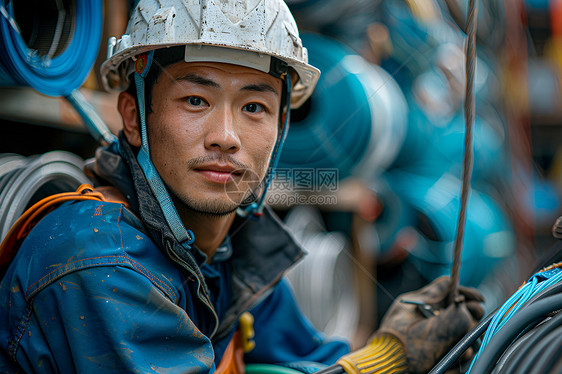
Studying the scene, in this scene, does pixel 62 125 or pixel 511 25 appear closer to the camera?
pixel 62 125

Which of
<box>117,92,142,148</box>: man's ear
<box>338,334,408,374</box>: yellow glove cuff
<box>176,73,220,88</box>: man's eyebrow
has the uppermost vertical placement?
<box>176,73,220,88</box>: man's eyebrow

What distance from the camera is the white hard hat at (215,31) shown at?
3.14 ft

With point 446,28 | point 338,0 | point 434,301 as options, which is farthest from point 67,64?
point 446,28

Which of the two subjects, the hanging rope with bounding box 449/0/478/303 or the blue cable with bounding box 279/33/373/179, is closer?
the hanging rope with bounding box 449/0/478/303

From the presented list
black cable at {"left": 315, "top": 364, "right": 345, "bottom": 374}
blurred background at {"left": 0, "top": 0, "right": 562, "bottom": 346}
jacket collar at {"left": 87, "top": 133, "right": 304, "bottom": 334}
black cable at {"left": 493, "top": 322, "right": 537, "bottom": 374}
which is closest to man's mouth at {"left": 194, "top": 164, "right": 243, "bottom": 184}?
jacket collar at {"left": 87, "top": 133, "right": 304, "bottom": 334}

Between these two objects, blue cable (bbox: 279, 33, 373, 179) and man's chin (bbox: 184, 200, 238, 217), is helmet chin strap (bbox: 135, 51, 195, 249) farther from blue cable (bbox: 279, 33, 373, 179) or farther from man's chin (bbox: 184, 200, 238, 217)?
blue cable (bbox: 279, 33, 373, 179)

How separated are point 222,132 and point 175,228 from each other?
0.72ft

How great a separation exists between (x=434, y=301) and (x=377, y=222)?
156 centimetres

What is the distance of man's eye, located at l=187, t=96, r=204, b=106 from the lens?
99cm

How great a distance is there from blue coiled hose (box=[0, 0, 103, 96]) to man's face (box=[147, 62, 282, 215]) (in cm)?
35

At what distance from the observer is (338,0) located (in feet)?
7.73

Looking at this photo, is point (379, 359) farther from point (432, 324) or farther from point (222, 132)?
point (222, 132)

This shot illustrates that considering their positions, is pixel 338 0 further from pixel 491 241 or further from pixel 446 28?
pixel 491 241

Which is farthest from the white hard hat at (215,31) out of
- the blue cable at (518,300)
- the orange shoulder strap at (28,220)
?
the blue cable at (518,300)
